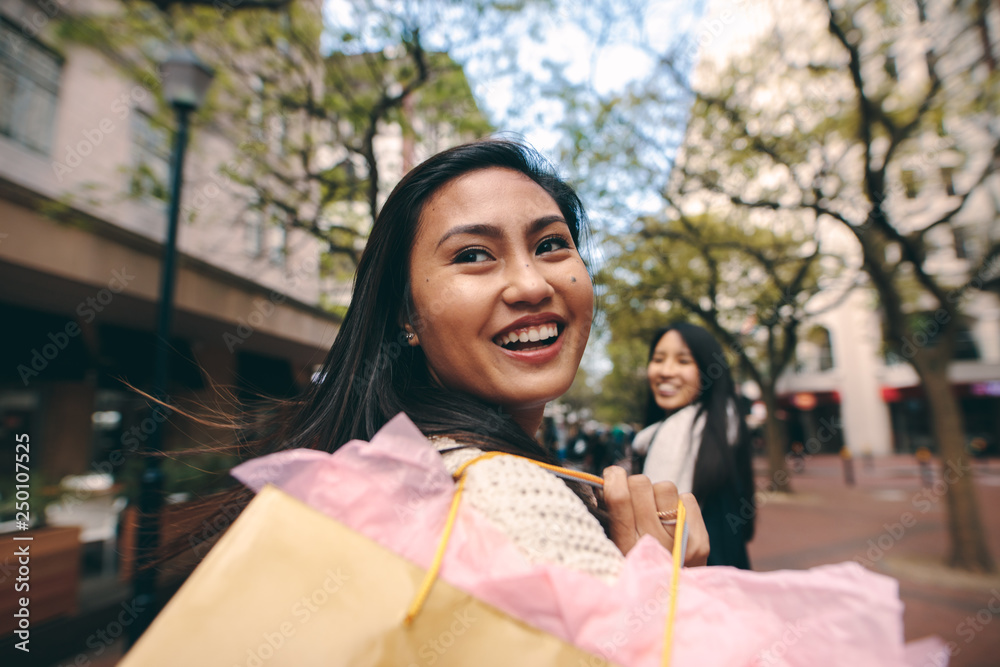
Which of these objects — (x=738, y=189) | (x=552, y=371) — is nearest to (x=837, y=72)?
(x=738, y=189)

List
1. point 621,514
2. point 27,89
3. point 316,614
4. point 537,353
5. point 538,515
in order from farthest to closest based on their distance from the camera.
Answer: point 27,89 < point 537,353 < point 621,514 < point 538,515 < point 316,614

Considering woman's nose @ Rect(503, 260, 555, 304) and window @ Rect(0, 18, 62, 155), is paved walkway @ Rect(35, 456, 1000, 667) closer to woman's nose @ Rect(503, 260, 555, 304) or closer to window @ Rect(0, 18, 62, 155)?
woman's nose @ Rect(503, 260, 555, 304)

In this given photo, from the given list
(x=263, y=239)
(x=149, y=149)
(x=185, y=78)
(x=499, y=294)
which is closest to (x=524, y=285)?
(x=499, y=294)

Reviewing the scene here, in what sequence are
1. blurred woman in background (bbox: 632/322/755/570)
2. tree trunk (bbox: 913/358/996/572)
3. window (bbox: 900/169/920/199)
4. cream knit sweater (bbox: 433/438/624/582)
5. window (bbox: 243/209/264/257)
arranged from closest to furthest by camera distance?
cream knit sweater (bbox: 433/438/624/582)
blurred woman in background (bbox: 632/322/755/570)
tree trunk (bbox: 913/358/996/572)
window (bbox: 900/169/920/199)
window (bbox: 243/209/264/257)

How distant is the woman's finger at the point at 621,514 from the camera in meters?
1.04

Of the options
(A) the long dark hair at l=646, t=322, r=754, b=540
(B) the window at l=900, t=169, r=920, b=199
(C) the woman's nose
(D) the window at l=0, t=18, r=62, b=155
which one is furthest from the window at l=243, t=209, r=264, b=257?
(B) the window at l=900, t=169, r=920, b=199

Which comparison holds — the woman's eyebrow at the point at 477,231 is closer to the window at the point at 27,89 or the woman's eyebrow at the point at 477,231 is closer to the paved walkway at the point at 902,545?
the paved walkway at the point at 902,545

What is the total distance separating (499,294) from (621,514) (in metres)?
0.51

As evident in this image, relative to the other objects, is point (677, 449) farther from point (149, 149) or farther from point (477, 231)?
point (149, 149)

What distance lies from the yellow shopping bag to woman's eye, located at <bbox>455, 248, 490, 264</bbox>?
0.66m

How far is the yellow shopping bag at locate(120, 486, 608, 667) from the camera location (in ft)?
1.96

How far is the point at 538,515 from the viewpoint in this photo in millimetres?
745

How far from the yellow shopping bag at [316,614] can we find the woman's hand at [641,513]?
426 mm

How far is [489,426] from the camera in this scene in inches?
40.2
